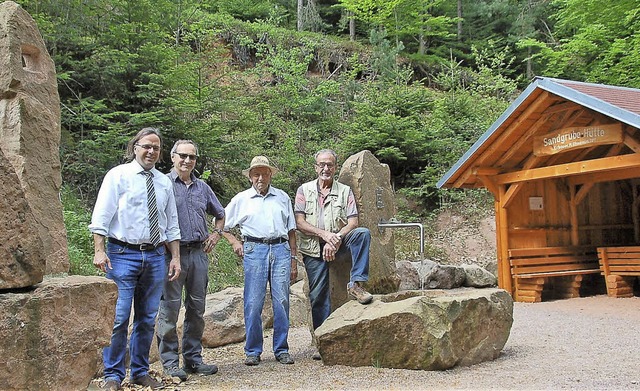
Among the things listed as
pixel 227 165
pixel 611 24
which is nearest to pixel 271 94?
pixel 227 165

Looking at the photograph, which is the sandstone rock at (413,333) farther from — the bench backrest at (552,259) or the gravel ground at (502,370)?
the bench backrest at (552,259)

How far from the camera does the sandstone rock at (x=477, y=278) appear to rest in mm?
11703

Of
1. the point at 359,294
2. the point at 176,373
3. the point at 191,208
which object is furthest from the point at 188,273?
the point at 359,294

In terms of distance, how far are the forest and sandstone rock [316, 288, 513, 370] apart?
16.9 ft

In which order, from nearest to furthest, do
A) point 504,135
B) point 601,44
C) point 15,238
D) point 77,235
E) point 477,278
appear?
point 15,238 < point 77,235 < point 504,135 < point 477,278 < point 601,44

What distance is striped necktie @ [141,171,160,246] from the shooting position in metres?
4.02

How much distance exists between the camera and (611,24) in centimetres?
1916

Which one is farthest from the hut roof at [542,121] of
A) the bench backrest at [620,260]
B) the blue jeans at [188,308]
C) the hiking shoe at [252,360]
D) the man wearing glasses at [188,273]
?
the blue jeans at [188,308]

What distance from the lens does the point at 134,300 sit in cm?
413

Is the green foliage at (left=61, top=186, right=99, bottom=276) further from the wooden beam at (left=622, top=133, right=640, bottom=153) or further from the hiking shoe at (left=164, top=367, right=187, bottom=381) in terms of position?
the wooden beam at (left=622, top=133, right=640, bottom=153)

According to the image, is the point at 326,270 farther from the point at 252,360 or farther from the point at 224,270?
the point at 224,270

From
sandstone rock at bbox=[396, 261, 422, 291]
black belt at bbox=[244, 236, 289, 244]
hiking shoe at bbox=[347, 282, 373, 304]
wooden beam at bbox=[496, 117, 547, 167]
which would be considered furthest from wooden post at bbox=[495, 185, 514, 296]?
black belt at bbox=[244, 236, 289, 244]

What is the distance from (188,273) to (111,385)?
43.7 inches

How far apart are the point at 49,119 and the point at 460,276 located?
8.97 metres
